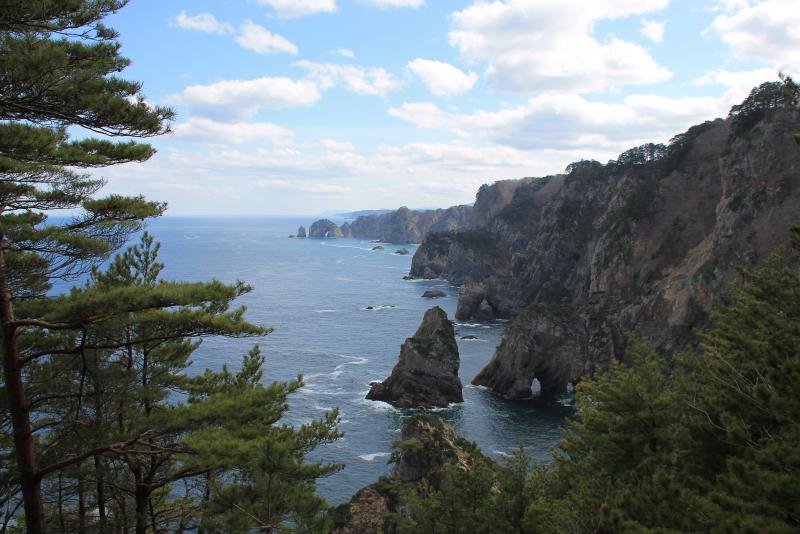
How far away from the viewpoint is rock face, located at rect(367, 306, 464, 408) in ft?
201

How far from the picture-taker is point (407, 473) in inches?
1478

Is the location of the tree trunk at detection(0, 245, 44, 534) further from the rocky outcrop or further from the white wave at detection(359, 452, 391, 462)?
the white wave at detection(359, 452, 391, 462)

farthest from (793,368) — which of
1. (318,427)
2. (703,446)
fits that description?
(318,427)

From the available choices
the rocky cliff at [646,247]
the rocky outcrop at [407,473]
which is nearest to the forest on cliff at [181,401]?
the rocky outcrop at [407,473]

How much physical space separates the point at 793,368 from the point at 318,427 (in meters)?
13.3

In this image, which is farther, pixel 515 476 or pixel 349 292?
pixel 349 292

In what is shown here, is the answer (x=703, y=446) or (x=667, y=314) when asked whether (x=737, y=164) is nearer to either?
(x=667, y=314)

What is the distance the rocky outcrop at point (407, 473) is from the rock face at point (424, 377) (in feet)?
64.9

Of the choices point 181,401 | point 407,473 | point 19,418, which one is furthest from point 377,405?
point 19,418

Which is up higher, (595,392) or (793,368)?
(793,368)

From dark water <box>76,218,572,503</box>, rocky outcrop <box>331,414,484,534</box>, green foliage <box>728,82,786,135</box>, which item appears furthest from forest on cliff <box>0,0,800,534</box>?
green foliage <box>728,82,786,135</box>

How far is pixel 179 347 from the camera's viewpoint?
1897 centimetres

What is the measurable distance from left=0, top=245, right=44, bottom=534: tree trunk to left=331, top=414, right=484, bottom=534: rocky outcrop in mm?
23156

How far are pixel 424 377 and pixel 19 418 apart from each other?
5402 centimetres
